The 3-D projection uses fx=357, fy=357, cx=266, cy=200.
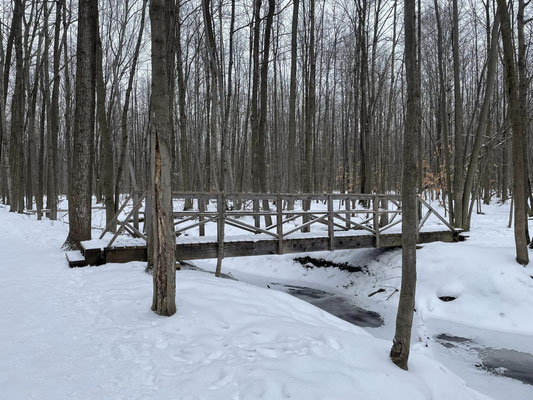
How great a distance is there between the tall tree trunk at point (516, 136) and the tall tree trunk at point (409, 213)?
5.86 m

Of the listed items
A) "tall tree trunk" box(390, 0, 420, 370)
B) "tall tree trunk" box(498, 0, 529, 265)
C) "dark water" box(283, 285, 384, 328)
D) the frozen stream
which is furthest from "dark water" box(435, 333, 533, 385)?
"tall tree trunk" box(498, 0, 529, 265)

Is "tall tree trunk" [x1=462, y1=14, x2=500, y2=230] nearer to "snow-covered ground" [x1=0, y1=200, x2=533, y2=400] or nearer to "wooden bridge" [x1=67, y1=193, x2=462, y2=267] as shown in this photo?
"wooden bridge" [x1=67, y1=193, x2=462, y2=267]

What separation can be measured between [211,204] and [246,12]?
1398 cm

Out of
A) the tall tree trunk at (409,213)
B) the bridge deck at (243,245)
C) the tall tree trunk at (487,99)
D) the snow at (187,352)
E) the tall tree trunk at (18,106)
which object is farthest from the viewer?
the tall tree trunk at (18,106)

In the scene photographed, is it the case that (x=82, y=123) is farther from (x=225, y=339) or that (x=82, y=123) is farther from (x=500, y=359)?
(x=500, y=359)

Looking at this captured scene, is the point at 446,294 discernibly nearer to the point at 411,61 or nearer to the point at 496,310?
the point at 496,310

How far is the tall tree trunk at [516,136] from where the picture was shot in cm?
782

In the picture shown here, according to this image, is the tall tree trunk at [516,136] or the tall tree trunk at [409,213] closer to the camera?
the tall tree trunk at [409,213]

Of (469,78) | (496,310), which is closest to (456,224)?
(496,310)

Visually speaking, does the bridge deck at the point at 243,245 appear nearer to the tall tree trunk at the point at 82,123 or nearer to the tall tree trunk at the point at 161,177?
the tall tree trunk at the point at 82,123

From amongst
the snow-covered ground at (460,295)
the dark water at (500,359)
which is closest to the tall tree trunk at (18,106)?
the snow-covered ground at (460,295)

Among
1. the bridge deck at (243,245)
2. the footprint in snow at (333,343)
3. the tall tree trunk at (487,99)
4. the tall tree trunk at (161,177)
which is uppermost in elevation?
the tall tree trunk at (487,99)

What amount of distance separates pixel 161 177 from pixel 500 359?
5830 mm

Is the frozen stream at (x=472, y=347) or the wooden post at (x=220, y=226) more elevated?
the wooden post at (x=220, y=226)
